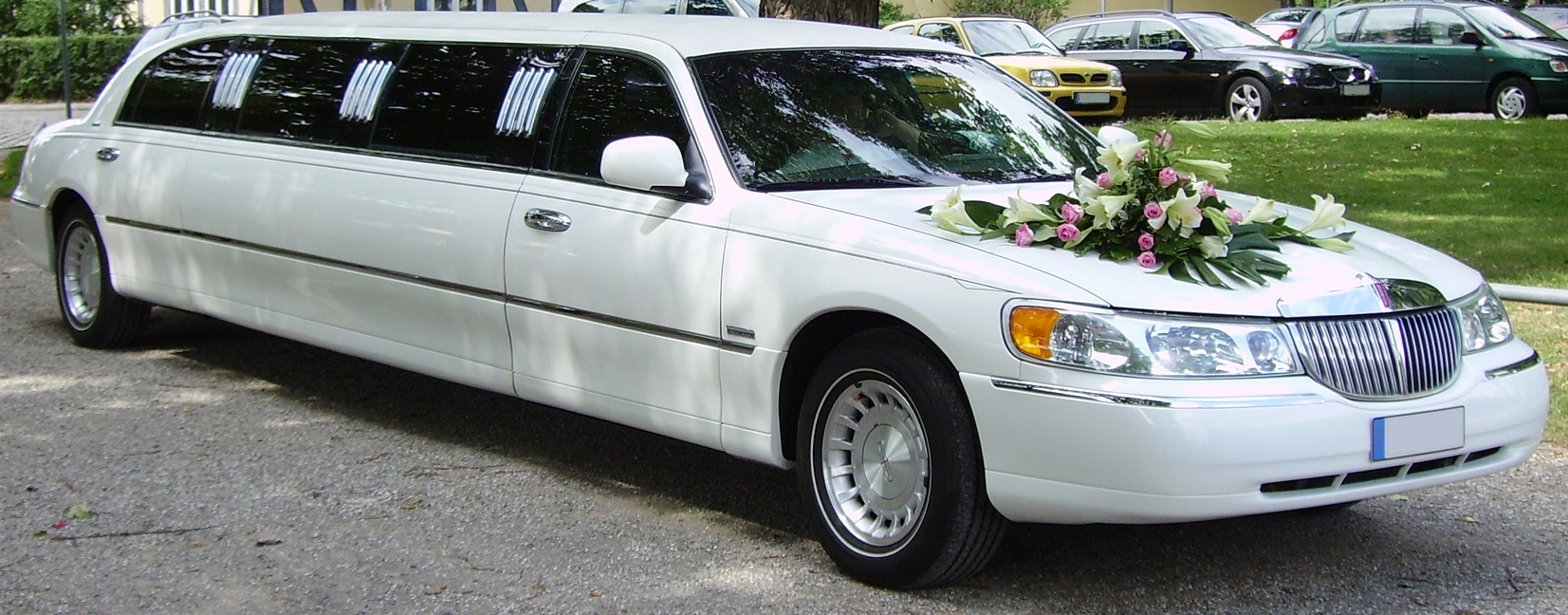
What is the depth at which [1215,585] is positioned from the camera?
15.8 feet

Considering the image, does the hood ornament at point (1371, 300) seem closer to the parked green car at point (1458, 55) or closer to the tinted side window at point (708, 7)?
the tinted side window at point (708, 7)

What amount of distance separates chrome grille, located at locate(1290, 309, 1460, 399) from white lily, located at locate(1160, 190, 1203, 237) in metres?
0.38

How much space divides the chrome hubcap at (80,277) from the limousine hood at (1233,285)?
4.51 meters

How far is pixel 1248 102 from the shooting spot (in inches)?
758

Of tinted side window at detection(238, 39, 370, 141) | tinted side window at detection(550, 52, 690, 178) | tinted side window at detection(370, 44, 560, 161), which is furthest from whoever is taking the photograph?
tinted side window at detection(238, 39, 370, 141)

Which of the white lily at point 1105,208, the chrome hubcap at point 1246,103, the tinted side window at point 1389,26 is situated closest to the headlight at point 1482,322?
the white lily at point 1105,208

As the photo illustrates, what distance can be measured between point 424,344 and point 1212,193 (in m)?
2.91

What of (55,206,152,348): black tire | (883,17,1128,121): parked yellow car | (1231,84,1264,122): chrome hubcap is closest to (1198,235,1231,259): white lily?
(55,206,152,348): black tire

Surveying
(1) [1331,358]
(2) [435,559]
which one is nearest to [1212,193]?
(1) [1331,358]

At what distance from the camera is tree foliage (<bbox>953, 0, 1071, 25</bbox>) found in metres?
43.8

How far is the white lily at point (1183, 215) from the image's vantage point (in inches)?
178

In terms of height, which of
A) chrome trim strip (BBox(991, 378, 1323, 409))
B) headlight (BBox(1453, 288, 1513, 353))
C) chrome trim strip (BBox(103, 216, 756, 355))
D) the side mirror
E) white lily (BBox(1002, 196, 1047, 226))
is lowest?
chrome trim strip (BBox(103, 216, 756, 355))

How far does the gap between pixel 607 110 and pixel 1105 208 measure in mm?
1907

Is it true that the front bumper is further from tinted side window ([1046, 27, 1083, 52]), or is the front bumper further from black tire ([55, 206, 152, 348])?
tinted side window ([1046, 27, 1083, 52])
